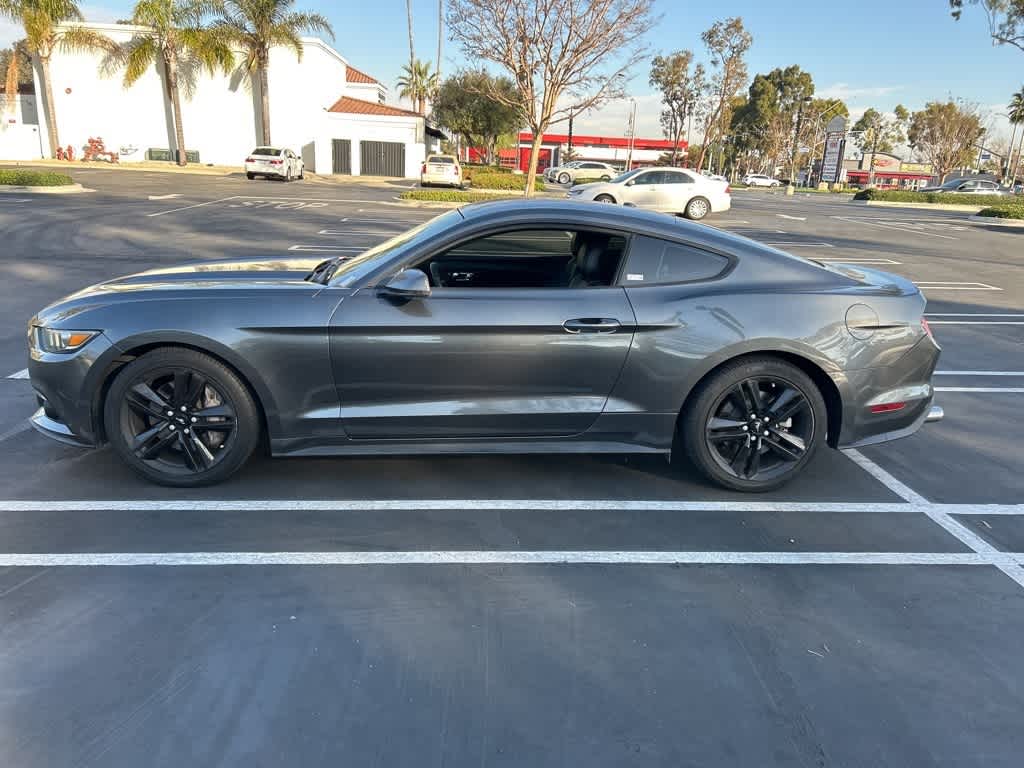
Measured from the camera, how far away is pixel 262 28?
38688mm

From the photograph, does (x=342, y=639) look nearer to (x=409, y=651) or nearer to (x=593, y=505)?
(x=409, y=651)

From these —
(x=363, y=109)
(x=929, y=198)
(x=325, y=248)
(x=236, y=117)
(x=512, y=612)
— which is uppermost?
(x=363, y=109)

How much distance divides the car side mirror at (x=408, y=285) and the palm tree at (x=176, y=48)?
135 ft

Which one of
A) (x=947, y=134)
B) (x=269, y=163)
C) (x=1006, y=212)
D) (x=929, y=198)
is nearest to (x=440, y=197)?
(x=269, y=163)

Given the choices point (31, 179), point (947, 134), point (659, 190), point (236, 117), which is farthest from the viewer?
point (947, 134)

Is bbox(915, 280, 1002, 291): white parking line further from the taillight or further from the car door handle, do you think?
the car door handle

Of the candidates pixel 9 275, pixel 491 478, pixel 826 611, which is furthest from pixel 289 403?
pixel 9 275

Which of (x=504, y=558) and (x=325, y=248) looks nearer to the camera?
(x=504, y=558)

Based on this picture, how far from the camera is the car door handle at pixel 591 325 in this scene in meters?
3.76

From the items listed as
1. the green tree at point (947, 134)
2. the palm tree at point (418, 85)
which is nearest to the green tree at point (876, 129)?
the green tree at point (947, 134)

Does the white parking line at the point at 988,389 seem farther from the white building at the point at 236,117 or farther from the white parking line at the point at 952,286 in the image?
the white building at the point at 236,117

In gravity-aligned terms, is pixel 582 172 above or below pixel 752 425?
→ above

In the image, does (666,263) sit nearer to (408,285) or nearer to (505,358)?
(505,358)

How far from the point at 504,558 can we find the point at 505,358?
3.28ft
